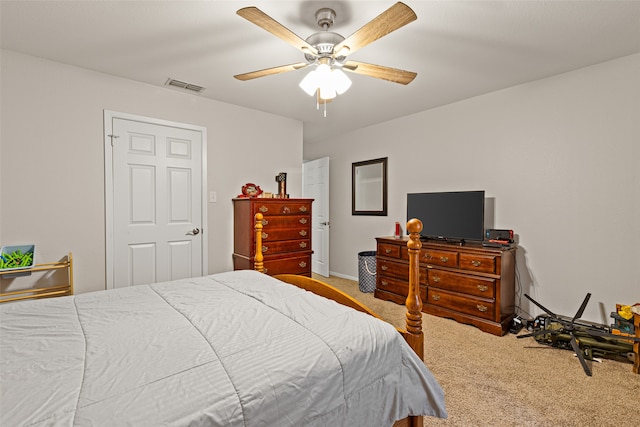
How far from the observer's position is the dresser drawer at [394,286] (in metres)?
3.64

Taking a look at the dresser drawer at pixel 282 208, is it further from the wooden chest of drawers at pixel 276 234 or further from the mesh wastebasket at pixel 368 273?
the mesh wastebasket at pixel 368 273

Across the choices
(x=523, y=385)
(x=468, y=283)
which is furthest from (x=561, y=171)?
→ (x=523, y=385)

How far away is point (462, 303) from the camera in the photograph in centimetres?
316

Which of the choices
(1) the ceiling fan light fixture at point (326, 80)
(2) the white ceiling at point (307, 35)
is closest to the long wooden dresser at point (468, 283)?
(2) the white ceiling at point (307, 35)

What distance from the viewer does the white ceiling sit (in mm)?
1940

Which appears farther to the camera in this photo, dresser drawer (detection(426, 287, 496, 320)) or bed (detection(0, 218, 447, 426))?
dresser drawer (detection(426, 287, 496, 320))

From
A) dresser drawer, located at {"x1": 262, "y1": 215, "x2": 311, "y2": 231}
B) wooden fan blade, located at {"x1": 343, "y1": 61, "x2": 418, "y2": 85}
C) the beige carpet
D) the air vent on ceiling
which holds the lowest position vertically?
the beige carpet

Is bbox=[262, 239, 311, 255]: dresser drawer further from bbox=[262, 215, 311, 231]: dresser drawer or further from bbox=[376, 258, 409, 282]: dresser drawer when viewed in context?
bbox=[376, 258, 409, 282]: dresser drawer

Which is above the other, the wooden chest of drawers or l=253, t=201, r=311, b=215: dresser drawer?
l=253, t=201, r=311, b=215: dresser drawer

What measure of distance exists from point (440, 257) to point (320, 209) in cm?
255

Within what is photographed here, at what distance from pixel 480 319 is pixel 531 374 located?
83cm

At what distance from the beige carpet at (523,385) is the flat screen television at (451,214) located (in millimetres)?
1042

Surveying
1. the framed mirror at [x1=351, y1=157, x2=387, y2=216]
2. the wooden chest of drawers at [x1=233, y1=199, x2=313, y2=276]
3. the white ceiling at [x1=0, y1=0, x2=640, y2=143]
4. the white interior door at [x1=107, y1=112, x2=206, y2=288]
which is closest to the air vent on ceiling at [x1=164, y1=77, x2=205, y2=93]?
the white ceiling at [x1=0, y1=0, x2=640, y2=143]

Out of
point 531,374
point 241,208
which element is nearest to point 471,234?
point 531,374
